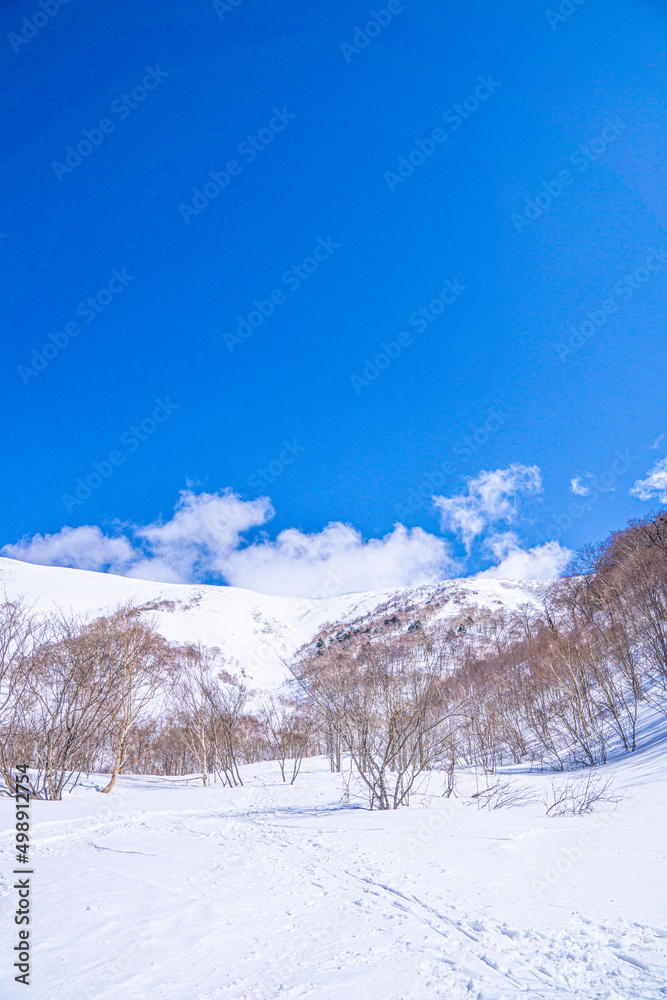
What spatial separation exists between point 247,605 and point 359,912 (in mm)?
125919

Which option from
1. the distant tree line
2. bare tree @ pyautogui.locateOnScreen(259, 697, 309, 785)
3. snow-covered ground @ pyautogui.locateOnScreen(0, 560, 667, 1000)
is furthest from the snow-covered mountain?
snow-covered ground @ pyautogui.locateOnScreen(0, 560, 667, 1000)

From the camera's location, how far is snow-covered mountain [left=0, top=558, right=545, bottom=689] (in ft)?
298

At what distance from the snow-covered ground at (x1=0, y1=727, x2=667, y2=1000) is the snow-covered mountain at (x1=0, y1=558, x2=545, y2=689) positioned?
3044 inches

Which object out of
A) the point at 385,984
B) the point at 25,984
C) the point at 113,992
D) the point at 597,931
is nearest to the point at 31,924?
the point at 25,984

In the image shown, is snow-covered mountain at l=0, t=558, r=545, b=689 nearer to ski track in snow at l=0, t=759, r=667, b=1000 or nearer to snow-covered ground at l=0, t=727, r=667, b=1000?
snow-covered ground at l=0, t=727, r=667, b=1000

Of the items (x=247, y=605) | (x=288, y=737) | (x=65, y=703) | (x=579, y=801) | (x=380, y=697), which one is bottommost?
(x=288, y=737)

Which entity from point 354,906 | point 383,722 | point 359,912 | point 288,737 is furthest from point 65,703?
point 359,912

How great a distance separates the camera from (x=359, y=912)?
13.5 ft

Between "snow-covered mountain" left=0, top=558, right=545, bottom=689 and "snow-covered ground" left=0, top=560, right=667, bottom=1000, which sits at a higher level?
"snow-covered mountain" left=0, top=558, right=545, bottom=689

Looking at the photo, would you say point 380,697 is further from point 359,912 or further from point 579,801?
point 359,912

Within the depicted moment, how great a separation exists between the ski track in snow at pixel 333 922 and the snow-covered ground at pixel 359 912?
2 centimetres

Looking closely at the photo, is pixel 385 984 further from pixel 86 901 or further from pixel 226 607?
pixel 226 607

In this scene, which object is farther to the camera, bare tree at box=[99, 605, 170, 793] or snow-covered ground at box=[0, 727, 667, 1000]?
bare tree at box=[99, 605, 170, 793]

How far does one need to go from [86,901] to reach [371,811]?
734 centimetres
